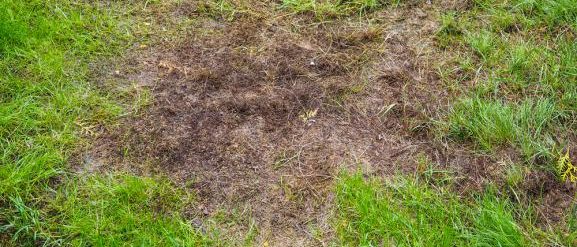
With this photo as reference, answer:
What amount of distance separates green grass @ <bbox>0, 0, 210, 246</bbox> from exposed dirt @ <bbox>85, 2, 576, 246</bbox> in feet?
0.50

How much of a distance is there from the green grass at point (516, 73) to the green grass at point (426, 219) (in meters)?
0.38

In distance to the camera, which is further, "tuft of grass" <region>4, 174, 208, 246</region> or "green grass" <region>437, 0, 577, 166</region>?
"green grass" <region>437, 0, 577, 166</region>

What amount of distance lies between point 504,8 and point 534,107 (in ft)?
2.91

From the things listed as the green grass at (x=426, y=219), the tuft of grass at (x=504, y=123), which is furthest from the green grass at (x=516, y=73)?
the green grass at (x=426, y=219)

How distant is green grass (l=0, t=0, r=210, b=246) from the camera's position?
2.55 metres

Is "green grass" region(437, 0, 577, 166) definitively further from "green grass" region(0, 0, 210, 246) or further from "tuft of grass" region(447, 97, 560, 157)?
"green grass" region(0, 0, 210, 246)

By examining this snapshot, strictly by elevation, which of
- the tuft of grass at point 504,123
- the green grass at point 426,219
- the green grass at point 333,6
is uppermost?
the green grass at point 333,6

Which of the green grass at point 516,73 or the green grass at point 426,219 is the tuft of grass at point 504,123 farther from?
the green grass at point 426,219

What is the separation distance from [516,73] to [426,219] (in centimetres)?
116

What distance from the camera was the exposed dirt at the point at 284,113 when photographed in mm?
2756

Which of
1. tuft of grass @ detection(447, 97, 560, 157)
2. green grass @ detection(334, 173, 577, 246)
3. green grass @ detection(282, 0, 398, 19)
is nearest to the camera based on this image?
green grass @ detection(334, 173, 577, 246)

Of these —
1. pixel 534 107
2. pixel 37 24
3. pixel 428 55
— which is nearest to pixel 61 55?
pixel 37 24

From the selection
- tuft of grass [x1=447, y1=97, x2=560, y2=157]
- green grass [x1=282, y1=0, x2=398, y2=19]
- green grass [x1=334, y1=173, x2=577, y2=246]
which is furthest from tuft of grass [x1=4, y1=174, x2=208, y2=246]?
green grass [x1=282, y1=0, x2=398, y2=19]

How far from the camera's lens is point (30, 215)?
2.58 m
